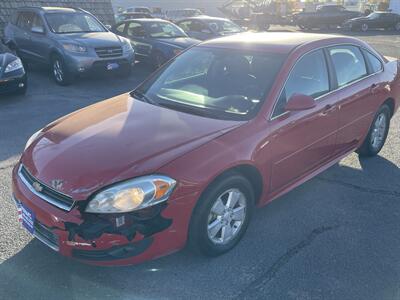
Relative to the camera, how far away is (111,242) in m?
2.62

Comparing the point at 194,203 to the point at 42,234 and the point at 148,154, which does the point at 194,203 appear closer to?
the point at 148,154

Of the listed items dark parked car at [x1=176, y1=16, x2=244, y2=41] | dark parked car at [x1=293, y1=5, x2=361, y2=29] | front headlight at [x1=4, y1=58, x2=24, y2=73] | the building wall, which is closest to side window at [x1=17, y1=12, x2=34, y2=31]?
front headlight at [x1=4, y1=58, x2=24, y2=73]

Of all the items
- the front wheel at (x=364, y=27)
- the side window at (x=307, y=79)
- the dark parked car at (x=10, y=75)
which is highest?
the side window at (x=307, y=79)

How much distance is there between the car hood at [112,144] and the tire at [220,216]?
0.37 meters

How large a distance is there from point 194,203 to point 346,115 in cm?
222

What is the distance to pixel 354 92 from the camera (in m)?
4.31

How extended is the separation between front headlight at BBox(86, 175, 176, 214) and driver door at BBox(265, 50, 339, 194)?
1.06 m

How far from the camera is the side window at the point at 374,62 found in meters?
4.82

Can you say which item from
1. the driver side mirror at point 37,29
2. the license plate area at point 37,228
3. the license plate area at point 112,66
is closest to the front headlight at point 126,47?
the license plate area at point 112,66

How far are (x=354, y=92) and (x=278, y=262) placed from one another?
2136 mm

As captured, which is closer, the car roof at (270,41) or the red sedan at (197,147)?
the red sedan at (197,147)

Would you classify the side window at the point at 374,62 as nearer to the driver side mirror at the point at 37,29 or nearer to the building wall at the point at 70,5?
the driver side mirror at the point at 37,29

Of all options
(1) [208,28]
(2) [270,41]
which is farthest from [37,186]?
(1) [208,28]

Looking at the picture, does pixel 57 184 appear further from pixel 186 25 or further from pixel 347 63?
pixel 186 25
